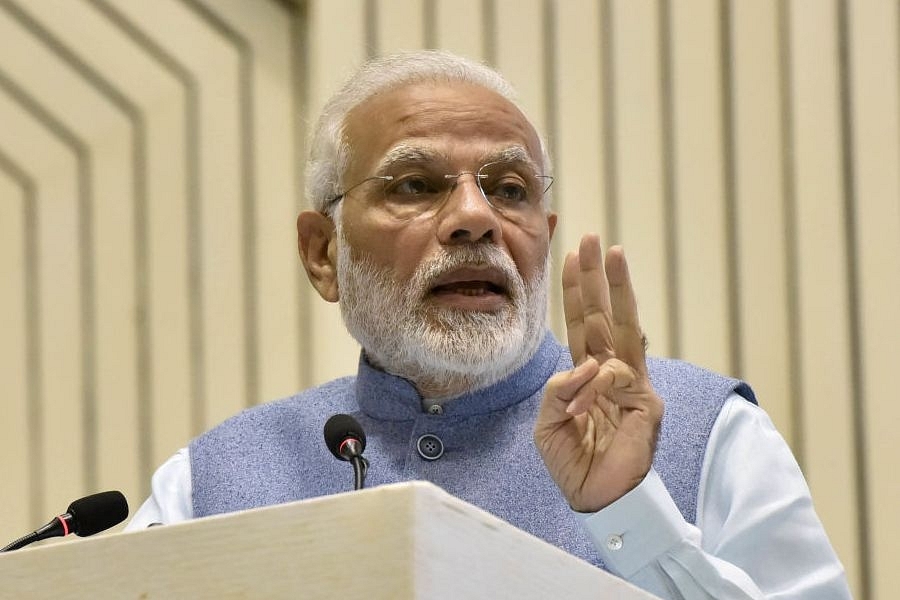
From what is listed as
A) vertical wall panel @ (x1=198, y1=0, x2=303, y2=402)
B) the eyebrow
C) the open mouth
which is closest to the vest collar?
the open mouth

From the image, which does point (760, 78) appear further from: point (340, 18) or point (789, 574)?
point (789, 574)

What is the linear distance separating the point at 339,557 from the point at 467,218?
4.18ft

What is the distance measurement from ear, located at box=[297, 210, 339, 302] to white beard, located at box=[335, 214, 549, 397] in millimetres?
156

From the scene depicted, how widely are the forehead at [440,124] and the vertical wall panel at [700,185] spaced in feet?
2.86

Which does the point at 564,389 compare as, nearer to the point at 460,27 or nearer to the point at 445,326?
the point at 445,326

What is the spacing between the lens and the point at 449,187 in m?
2.44

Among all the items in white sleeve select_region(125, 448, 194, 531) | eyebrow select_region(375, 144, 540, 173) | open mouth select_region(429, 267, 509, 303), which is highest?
eyebrow select_region(375, 144, 540, 173)

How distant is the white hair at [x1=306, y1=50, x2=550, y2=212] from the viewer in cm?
261

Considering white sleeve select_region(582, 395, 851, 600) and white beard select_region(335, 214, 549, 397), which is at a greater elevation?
white beard select_region(335, 214, 549, 397)

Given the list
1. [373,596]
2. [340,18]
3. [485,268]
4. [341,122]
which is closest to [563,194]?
[340,18]

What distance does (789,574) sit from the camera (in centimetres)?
202

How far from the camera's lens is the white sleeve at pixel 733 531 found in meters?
1.81

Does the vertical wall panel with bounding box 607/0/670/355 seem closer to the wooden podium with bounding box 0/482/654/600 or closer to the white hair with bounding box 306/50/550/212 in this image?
the white hair with bounding box 306/50/550/212

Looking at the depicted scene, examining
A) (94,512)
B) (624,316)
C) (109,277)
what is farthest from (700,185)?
(94,512)
